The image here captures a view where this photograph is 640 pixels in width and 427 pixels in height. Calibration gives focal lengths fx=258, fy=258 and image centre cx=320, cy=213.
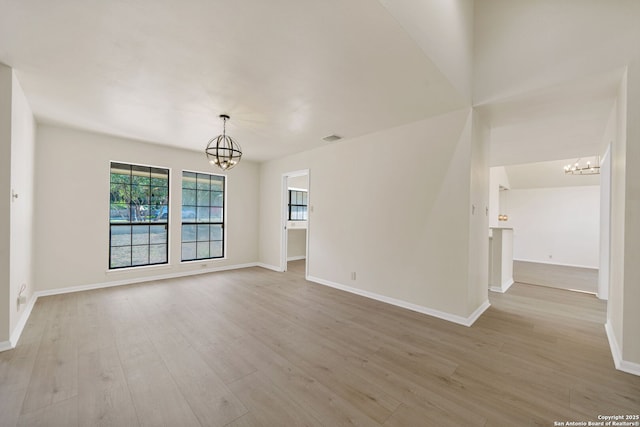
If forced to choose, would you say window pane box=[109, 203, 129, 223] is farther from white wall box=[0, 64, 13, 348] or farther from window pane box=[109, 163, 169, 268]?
white wall box=[0, 64, 13, 348]

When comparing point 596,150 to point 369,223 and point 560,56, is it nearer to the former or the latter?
point 560,56

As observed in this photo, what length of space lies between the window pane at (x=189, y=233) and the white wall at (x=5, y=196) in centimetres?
309

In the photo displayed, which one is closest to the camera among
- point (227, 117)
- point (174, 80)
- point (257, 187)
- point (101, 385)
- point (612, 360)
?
point (101, 385)

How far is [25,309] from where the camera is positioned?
3262 millimetres

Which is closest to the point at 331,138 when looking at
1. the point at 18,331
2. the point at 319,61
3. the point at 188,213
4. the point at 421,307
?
the point at 319,61

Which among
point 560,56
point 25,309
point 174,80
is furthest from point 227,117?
point 560,56

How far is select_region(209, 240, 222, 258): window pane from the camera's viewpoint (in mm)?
6086

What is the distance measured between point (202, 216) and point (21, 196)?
119 inches

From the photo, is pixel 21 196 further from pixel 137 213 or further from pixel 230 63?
pixel 230 63

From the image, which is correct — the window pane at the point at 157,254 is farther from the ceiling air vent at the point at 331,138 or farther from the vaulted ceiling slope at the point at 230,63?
the ceiling air vent at the point at 331,138

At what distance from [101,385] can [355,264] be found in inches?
133

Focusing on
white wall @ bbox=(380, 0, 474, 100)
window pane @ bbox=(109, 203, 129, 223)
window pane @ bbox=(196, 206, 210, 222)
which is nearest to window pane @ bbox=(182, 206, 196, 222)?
window pane @ bbox=(196, 206, 210, 222)

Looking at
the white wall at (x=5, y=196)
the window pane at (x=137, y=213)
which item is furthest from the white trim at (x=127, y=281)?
the white wall at (x=5, y=196)

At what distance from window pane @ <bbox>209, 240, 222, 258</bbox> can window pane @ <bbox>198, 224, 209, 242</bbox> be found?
8.5 inches
